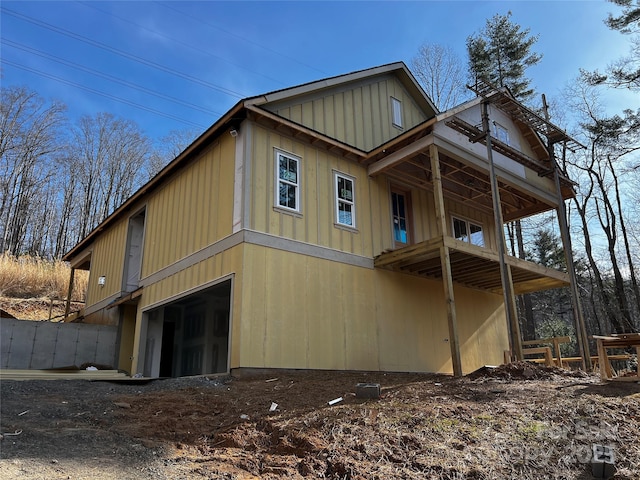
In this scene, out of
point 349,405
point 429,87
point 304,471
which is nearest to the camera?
point 304,471

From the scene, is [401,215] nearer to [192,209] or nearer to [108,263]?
[192,209]

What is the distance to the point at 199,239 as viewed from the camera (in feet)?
38.6

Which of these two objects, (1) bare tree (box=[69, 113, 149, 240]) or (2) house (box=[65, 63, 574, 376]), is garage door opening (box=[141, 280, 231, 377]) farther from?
(1) bare tree (box=[69, 113, 149, 240])

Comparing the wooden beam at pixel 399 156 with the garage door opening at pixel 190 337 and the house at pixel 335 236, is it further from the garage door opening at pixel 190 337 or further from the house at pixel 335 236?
the garage door opening at pixel 190 337

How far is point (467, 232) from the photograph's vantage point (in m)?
15.9

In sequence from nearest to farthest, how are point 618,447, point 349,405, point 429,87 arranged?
point 618,447 < point 349,405 < point 429,87

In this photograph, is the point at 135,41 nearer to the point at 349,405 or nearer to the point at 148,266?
the point at 148,266

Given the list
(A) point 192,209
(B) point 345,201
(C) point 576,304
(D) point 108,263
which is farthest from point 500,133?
(D) point 108,263

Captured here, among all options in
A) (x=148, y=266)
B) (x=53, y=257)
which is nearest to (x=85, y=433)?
(x=148, y=266)

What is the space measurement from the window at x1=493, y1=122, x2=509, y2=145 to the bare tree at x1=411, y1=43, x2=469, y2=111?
13054mm

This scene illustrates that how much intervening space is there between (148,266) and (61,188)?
87.7ft

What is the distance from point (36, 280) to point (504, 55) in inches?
1106

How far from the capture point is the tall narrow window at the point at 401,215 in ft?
45.3

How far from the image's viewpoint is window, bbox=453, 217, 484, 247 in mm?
15633
